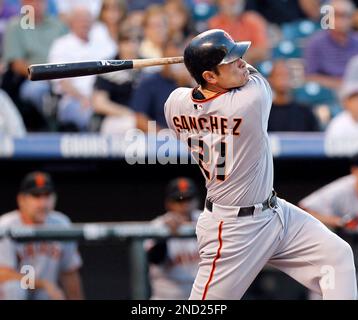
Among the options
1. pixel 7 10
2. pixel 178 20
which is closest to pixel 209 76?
pixel 178 20

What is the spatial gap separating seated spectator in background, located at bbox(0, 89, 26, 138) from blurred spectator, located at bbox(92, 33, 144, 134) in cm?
59

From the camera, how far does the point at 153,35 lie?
8352mm

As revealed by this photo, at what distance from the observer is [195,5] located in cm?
915

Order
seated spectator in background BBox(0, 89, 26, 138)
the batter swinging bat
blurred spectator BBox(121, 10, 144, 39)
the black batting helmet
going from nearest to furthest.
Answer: the black batting helmet → the batter swinging bat → seated spectator in background BBox(0, 89, 26, 138) → blurred spectator BBox(121, 10, 144, 39)

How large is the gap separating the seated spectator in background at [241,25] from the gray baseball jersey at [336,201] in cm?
159

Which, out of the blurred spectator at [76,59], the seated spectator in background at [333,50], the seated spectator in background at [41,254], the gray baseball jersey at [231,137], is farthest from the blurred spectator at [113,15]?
the gray baseball jersey at [231,137]

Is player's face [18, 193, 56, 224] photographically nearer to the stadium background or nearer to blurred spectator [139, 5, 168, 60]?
the stadium background

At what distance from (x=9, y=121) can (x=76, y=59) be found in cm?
81

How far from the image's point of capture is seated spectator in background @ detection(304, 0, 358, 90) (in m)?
8.67

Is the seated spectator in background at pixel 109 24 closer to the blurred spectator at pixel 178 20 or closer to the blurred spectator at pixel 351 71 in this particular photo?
the blurred spectator at pixel 178 20

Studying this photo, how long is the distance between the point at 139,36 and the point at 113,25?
28 centimetres

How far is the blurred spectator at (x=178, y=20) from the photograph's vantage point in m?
8.61

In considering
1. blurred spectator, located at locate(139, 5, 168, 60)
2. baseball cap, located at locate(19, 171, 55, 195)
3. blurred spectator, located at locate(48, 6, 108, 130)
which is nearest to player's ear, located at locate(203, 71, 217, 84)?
baseball cap, located at locate(19, 171, 55, 195)

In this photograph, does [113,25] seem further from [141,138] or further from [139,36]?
[141,138]
